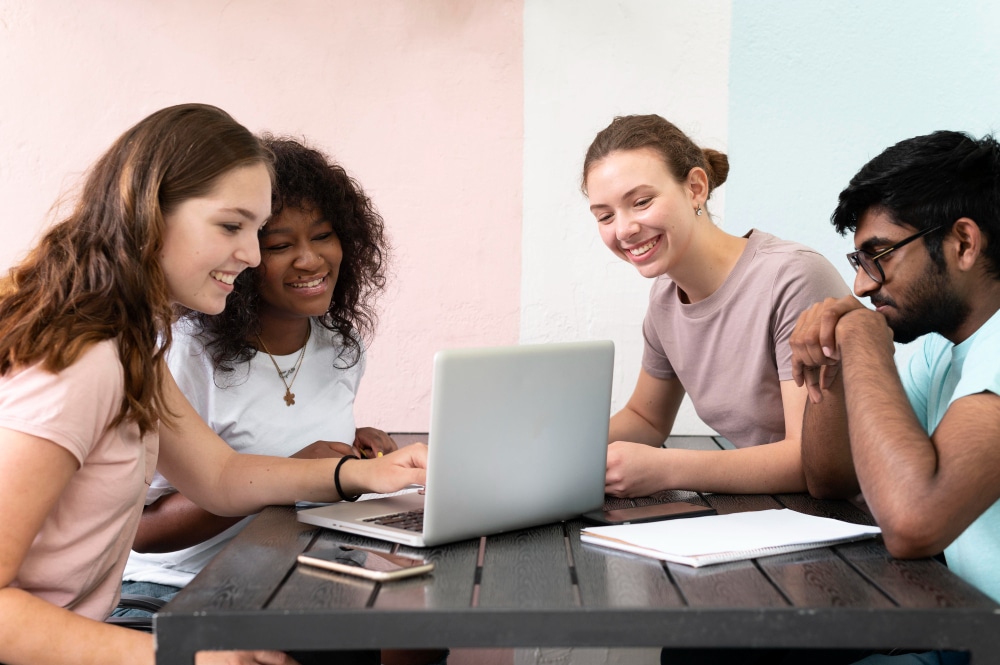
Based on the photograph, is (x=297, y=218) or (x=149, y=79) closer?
(x=297, y=218)

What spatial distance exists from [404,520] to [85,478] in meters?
0.44

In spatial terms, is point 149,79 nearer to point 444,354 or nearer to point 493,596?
point 444,354

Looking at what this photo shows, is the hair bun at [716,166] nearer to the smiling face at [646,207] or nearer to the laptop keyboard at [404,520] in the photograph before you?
the smiling face at [646,207]

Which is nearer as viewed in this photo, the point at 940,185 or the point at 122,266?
the point at 122,266

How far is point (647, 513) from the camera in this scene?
1.46 m

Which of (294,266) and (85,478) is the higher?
(294,266)

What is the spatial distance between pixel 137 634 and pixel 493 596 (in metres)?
0.48

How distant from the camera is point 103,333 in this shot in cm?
131

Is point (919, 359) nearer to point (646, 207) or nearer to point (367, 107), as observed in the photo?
point (646, 207)

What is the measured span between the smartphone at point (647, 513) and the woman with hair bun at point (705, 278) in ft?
1.27

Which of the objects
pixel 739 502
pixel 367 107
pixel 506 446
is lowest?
pixel 739 502

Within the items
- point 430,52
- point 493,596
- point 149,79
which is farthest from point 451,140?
Answer: point 493,596

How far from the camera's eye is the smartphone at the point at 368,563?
1.13 meters

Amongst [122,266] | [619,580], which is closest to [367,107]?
[122,266]
